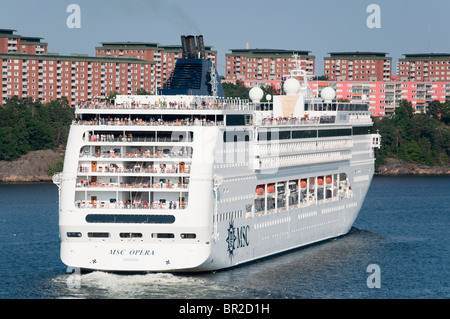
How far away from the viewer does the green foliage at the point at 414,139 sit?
12394 centimetres

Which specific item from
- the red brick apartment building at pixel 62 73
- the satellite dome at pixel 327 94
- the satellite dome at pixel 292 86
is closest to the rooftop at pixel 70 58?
the red brick apartment building at pixel 62 73

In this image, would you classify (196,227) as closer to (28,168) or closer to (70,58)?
(28,168)

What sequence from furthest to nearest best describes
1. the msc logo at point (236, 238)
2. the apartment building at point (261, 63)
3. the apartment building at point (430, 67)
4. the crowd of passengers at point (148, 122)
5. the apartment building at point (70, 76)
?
the apartment building at point (430, 67) < the apartment building at point (261, 63) < the apartment building at point (70, 76) < the msc logo at point (236, 238) < the crowd of passengers at point (148, 122)

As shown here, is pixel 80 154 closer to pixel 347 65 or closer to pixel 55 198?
pixel 55 198

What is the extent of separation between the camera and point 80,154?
4466 cm

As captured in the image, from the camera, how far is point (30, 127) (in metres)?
109

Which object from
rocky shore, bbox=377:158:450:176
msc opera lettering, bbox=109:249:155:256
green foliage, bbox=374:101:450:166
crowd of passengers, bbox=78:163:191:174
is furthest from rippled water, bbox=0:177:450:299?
green foliage, bbox=374:101:450:166

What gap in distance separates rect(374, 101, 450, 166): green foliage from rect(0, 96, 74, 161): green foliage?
38513 mm

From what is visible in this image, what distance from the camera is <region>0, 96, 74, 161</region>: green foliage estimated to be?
10569cm

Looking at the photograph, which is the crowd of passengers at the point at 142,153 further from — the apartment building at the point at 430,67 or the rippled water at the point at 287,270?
Answer: the apartment building at the point at 430,67

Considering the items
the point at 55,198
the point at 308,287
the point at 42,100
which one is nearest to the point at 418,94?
the point at 42,100

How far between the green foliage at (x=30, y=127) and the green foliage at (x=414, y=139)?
126 ft

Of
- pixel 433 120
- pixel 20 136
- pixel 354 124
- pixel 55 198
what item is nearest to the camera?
pixel 354 124
